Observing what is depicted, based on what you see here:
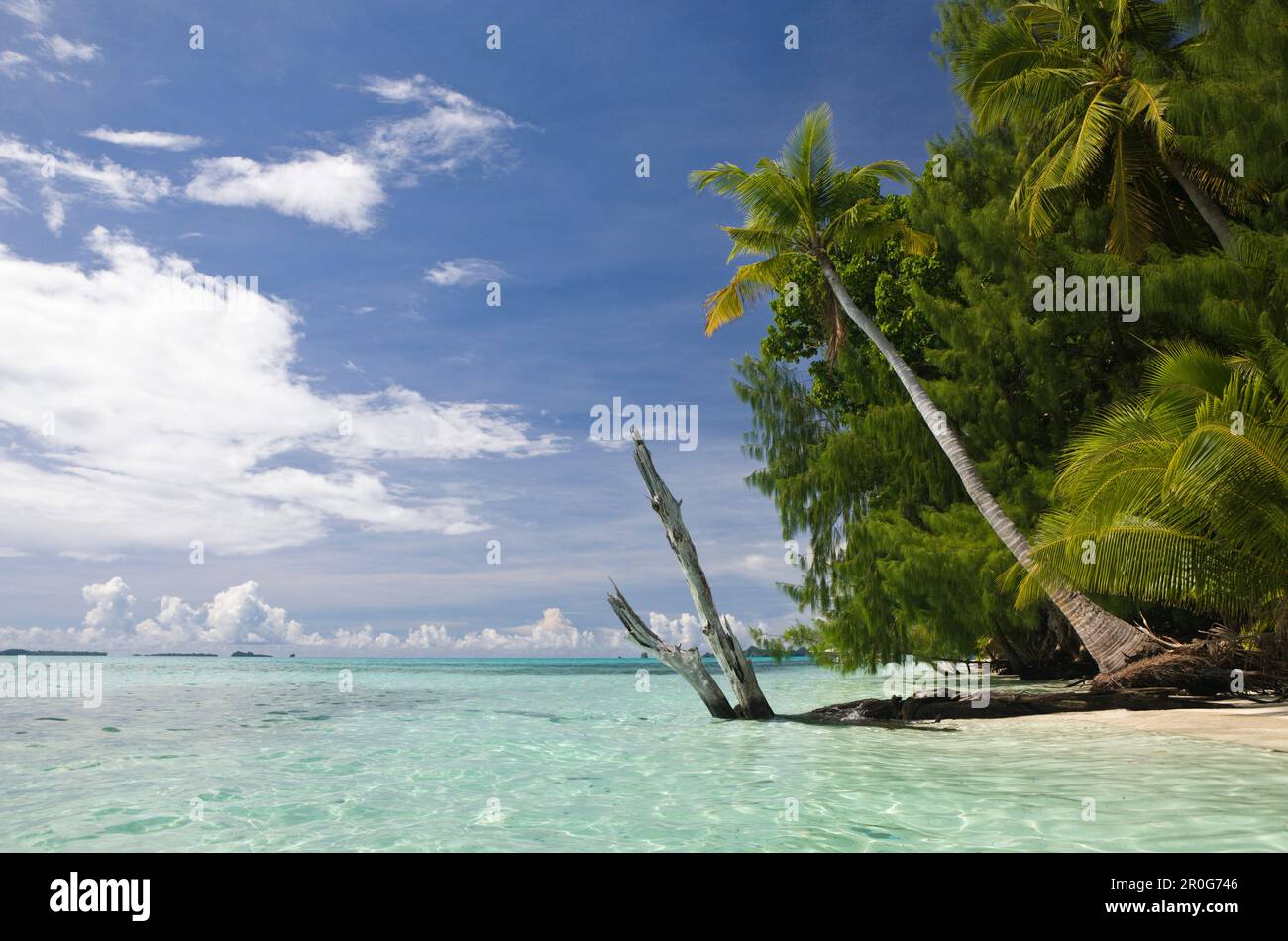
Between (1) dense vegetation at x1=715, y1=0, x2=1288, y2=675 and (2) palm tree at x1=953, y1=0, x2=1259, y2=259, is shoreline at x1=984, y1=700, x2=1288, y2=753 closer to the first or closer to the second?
(1) dense vegetation at x1=715, y1=0, x2=1288, y2=675

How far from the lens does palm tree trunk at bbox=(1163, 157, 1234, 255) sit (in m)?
16.5

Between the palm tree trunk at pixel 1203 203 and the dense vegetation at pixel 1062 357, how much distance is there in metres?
0.05

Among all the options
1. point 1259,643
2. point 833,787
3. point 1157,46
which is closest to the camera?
point 833,787

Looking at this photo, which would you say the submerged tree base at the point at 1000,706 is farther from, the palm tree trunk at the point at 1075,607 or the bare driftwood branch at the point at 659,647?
the bare driftwood branch at the point at 659,647

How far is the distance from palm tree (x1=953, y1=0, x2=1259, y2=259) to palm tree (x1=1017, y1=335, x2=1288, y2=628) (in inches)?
212

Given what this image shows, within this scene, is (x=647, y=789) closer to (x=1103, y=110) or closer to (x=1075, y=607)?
(x=1075, y=607)

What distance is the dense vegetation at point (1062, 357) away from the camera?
1216 centimetres

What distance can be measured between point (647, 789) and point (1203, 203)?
54.1 feet

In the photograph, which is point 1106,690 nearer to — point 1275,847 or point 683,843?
point 1275,847

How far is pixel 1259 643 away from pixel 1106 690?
110 inches

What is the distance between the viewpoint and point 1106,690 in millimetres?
15516

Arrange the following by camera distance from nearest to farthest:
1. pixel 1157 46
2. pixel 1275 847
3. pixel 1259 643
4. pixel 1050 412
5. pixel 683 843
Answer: pixel 1275 847, pixel 683 843, pixel 1259 643, pixel 1157 46, pixel 1050 412

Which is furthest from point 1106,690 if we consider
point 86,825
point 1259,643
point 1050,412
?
point 86,825

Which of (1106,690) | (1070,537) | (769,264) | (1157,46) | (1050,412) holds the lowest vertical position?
(1106,690)
